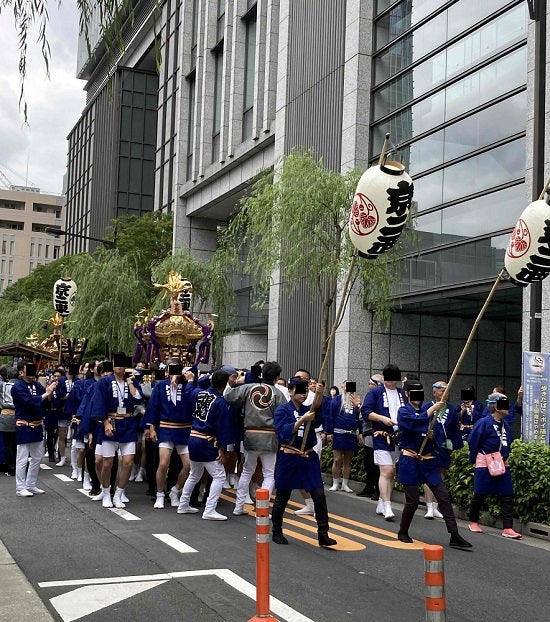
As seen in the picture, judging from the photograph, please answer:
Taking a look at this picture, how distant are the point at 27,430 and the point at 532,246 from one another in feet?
23.8

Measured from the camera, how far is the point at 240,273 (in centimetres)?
3136

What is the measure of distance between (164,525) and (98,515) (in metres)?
1.07

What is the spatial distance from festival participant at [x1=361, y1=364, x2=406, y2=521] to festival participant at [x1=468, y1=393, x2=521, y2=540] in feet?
3.30

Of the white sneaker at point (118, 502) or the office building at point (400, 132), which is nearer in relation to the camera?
the white sneaker at point (118, 502)

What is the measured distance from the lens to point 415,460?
8828 millimetres

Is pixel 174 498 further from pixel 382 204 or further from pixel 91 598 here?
pixel 382 204

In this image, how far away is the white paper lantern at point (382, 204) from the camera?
8.64 meters

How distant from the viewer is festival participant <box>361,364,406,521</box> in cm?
1000

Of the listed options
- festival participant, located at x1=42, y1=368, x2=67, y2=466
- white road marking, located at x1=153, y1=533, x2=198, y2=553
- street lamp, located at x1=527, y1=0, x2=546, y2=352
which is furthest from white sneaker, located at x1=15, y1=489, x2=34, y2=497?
street lamp, located at x1=527, y1=0, x2=546, y2=352

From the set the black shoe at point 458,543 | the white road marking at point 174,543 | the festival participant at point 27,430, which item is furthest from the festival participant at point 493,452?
the festival participant at point 27,430

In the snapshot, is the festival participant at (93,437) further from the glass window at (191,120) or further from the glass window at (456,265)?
the glass window at (191,120)

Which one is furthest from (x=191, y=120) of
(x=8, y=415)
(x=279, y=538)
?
(x=279, y=538)

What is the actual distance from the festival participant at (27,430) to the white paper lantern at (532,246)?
6.82 metres

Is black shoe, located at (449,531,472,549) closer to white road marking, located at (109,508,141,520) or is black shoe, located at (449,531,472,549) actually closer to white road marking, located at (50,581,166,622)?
white road marking, located at (50,581,166,622)
